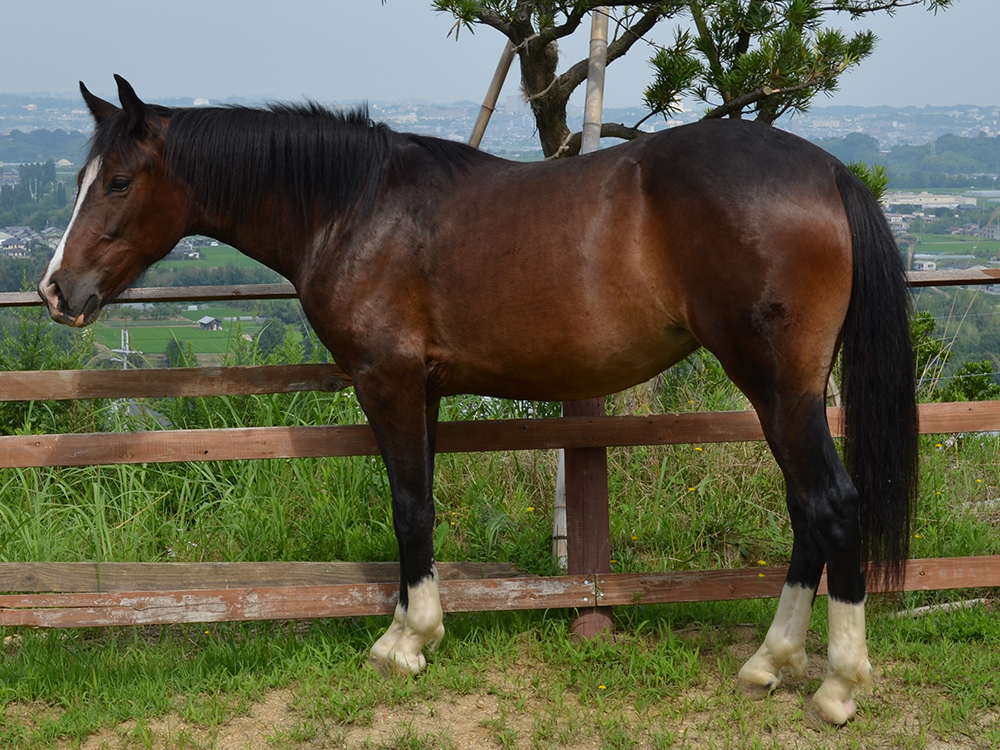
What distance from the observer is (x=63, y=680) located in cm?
318

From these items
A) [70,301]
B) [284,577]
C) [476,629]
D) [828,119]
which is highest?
[828,119]

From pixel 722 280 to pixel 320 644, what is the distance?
225cm

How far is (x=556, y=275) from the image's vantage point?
2787mm

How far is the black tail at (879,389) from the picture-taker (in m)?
2.66

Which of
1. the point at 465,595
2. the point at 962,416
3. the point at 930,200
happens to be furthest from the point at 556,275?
the point at 930,200

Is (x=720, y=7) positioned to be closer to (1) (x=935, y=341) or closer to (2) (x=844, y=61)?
(2) (x=844, y=61)

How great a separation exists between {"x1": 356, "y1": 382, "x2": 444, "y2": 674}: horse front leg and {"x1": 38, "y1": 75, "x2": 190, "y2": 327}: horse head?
1.01m

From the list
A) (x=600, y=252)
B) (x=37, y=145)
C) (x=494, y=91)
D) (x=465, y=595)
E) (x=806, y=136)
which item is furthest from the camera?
(x=37, y=145)

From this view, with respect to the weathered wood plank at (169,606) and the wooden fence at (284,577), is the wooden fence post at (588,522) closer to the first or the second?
the wooden fence at (284,577)

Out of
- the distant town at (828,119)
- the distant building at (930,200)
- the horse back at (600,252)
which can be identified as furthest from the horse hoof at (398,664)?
the distant building at (930,200)

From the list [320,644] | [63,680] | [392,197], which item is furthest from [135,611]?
[392,197]

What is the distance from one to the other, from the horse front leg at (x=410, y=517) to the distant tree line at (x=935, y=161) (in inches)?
436

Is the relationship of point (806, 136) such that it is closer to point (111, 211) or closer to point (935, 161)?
point (935, 161)

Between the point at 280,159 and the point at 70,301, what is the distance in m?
0.92
